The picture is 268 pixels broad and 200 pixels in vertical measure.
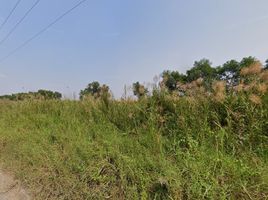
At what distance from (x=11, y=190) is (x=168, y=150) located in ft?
8.13

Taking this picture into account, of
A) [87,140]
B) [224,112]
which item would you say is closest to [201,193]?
[224,112]

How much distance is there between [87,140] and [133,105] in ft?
3.97

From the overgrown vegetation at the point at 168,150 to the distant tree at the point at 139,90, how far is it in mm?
29

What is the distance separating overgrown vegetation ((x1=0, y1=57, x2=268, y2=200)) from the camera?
314cm

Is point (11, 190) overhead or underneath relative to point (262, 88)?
underneath

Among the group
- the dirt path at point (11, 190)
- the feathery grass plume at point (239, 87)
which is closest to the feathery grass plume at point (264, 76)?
the feathery grass plume at point (239, 87)

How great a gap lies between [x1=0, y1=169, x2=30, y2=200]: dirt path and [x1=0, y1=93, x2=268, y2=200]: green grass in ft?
0.42

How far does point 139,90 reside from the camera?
5.96 meters

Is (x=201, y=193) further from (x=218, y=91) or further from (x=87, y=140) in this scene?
(x=87, y=140)

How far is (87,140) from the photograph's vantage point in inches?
209

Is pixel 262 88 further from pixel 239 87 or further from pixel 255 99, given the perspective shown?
pixel 239 87

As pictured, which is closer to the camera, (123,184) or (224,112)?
(123,184)

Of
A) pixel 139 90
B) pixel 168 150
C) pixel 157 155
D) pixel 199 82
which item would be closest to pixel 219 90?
pixel 199 82

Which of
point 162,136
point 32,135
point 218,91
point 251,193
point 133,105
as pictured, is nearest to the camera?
point 251,193
